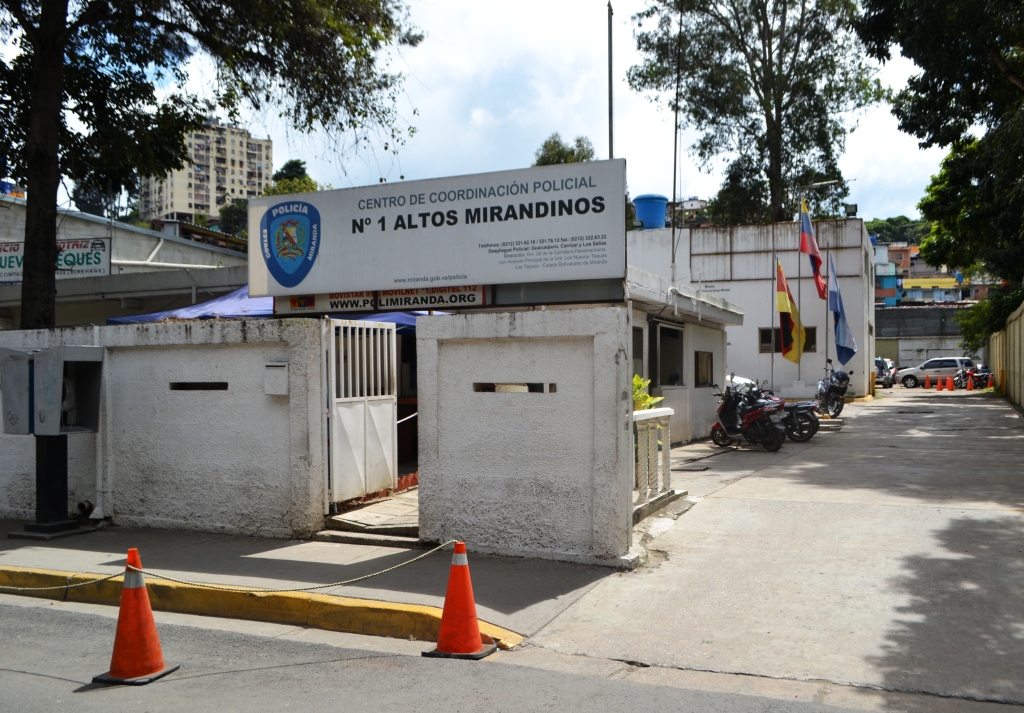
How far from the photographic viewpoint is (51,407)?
8.82 metres

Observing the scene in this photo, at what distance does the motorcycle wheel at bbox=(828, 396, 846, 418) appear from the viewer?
70.3 ft

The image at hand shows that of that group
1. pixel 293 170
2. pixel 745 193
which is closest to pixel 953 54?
pixel 745 193

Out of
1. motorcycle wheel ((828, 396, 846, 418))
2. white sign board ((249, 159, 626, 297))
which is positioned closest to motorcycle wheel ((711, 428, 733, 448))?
motorcycle wheel ((828, 396, 846, 418))

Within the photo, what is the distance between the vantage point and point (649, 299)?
533 inches

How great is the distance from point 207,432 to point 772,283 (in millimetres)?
25102

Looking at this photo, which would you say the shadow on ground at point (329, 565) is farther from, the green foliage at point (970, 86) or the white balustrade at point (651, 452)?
the green foliage at point (970, 86)

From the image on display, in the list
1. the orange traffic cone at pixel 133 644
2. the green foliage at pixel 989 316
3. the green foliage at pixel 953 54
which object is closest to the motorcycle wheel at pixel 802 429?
the green foliage at pixel 953 54

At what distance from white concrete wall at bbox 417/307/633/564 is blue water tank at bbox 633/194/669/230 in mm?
27476

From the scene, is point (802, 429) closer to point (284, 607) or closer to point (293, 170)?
point (284, 607)

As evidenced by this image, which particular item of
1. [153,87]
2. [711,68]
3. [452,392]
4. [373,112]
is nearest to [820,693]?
[452,392]

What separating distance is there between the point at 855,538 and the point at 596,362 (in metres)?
3.00

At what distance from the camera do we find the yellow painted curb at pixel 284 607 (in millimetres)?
6016

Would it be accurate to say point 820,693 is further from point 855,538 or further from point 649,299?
point 649,299

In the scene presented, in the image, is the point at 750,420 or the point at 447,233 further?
the point at 750,420
